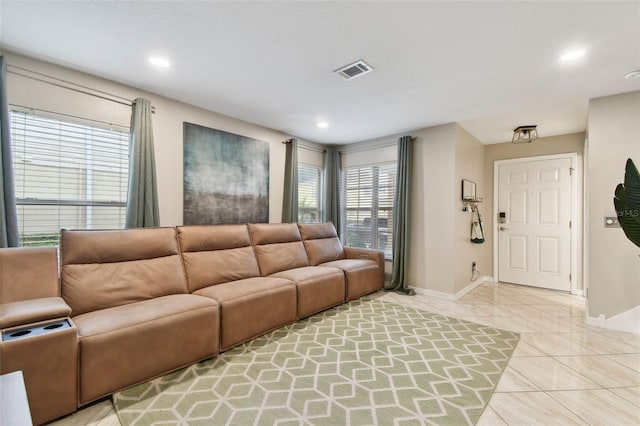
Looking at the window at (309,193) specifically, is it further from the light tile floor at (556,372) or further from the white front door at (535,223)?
the white front door at (535,223)

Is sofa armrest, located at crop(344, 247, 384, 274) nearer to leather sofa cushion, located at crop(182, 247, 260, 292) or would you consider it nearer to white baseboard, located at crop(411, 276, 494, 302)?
white baseboard, located at crop(411, 276, 494, 302)

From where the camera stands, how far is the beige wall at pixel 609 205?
2.78 metres

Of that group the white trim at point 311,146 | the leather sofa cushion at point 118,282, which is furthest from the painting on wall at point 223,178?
the leather sofa cushion at point 118,282

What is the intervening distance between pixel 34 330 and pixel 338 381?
6.02ft

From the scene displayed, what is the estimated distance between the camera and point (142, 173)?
2762 millimetres

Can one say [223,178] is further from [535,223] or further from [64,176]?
[535,223]

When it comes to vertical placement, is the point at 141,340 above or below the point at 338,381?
above

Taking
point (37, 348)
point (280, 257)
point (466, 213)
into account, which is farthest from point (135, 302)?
point (466, 213)

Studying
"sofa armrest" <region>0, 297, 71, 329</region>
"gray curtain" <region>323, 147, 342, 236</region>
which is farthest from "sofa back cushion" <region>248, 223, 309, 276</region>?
"sofa armrest" <region>0, 297, 71, 329</region>

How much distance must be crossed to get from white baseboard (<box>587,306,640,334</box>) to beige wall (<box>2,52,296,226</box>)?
13.2 ft

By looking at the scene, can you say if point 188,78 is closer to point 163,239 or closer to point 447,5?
point 163,239

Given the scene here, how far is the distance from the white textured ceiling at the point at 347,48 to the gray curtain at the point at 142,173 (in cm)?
33

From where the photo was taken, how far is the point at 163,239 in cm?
261

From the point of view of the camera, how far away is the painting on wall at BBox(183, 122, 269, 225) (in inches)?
130
